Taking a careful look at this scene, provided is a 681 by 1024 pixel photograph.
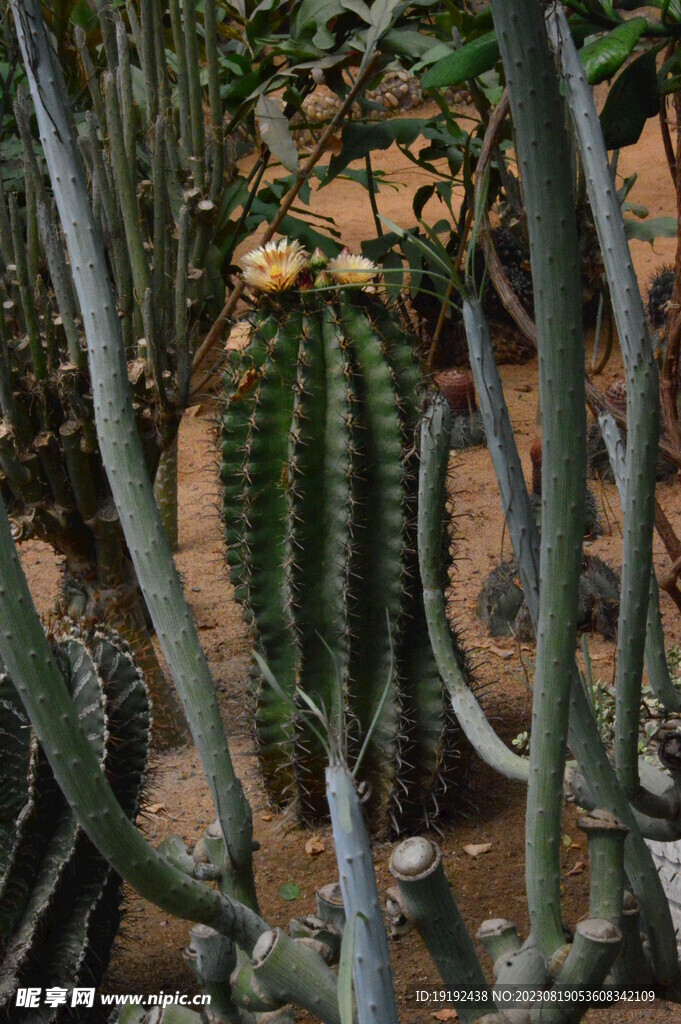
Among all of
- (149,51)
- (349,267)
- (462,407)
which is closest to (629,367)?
(349,267)

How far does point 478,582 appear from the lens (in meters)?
3.40

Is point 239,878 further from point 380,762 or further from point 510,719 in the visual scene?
point 510,719

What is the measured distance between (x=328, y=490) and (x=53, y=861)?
34.1 inches

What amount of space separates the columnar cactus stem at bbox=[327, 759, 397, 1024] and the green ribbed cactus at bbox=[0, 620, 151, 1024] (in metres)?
0.87

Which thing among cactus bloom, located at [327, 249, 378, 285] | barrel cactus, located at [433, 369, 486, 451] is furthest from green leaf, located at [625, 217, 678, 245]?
cactus bloom, located at [327, 249, 378, 285]

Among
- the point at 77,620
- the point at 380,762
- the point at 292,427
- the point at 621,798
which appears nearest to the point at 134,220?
the point at 292,427

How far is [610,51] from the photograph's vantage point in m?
1.00

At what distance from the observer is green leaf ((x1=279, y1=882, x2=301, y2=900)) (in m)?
1.96

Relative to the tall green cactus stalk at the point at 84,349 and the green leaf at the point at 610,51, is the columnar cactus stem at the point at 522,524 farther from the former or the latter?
the tall green cactus stalk at the point at 84,349

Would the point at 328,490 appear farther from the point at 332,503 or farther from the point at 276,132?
the point at 276,132

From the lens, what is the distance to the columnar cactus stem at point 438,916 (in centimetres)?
92

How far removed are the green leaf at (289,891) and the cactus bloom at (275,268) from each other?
1187 millimetres

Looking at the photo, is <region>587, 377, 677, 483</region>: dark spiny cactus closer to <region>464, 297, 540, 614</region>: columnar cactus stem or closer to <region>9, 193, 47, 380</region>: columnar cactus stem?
<region>9, 193, 47, 380</region>: columnar cactus stem

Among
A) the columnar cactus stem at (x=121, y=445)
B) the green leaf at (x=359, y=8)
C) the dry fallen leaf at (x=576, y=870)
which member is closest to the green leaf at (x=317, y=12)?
the green leaf at (x=359, y=8)
